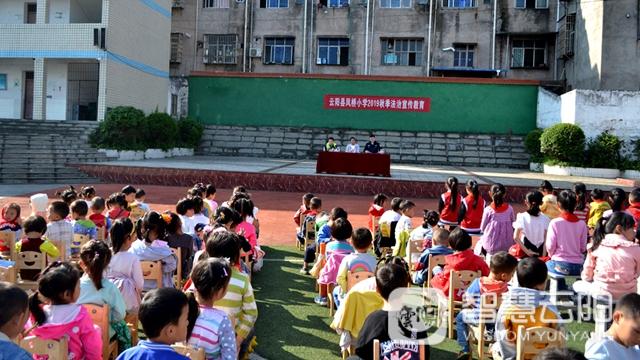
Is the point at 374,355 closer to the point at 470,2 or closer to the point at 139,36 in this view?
the point at 139,36

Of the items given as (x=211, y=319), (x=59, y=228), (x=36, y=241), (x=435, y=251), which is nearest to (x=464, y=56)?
(x=435, y=251)

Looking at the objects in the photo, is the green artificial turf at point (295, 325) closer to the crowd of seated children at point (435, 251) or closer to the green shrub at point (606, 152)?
the crowd of seated children at point (435, 251)

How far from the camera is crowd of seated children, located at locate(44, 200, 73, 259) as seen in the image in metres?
5.18

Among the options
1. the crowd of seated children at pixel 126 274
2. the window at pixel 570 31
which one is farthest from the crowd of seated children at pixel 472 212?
the window at pixel 570 31

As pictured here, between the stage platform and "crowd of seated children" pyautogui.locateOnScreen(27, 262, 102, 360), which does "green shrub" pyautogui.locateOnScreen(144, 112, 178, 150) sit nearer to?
the stage platform

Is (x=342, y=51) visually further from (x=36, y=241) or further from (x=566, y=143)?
(x=36, y=241)

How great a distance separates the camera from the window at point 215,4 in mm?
30250

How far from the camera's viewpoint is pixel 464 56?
2816cm

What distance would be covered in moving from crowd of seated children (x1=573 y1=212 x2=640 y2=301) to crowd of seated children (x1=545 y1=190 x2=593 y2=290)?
791mm

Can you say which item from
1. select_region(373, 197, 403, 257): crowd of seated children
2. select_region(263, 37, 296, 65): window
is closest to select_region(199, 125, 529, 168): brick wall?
select_region(263, 37, 296, 65): window

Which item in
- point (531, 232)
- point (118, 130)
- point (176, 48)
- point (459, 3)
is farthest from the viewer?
point (176, 48)

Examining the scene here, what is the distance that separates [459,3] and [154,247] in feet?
87.7

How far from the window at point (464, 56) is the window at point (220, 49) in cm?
1193

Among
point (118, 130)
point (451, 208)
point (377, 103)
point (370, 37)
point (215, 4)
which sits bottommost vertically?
point (451, 208)
